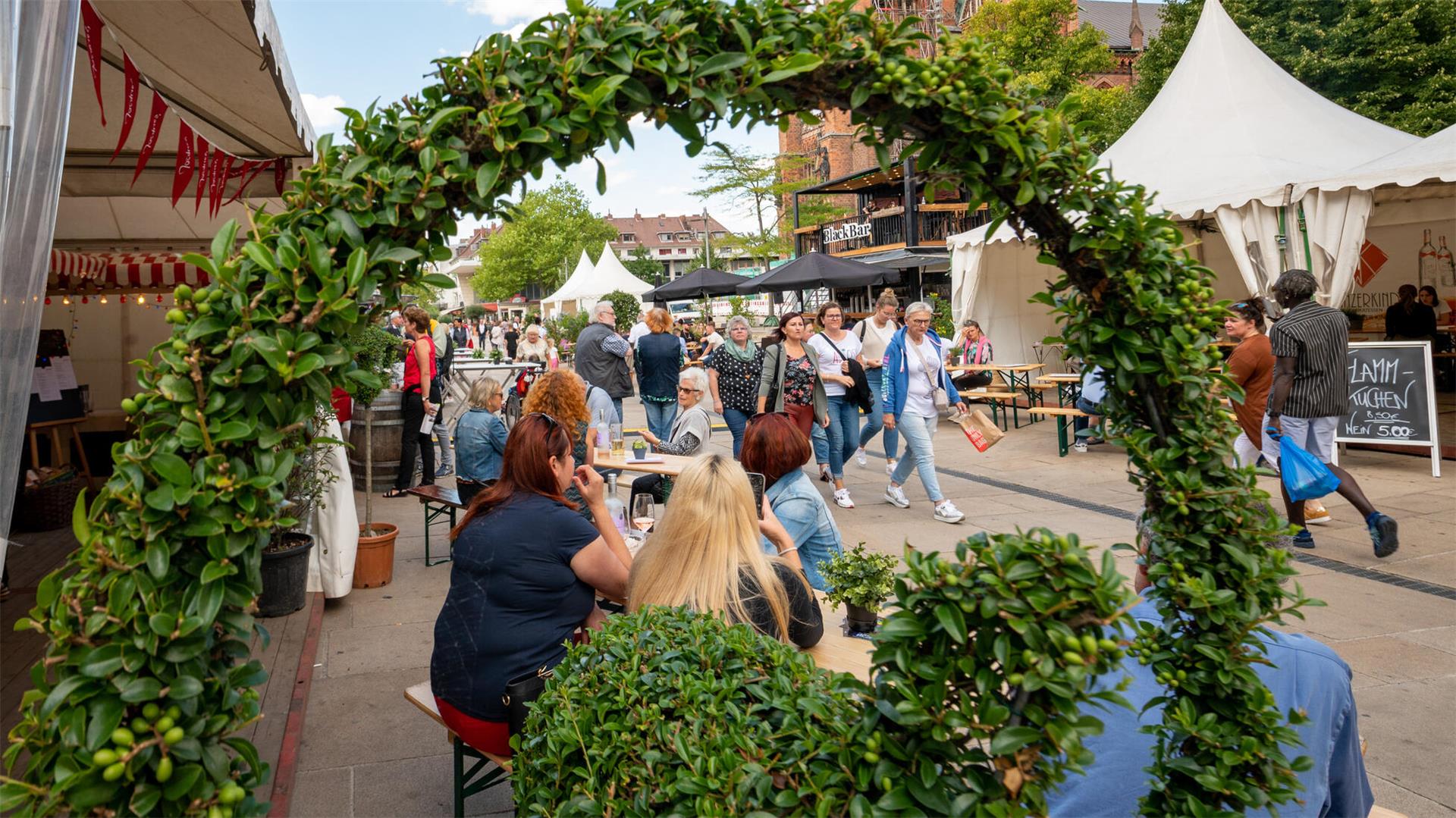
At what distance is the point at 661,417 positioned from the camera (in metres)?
10.2

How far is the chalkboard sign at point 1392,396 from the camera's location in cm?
862

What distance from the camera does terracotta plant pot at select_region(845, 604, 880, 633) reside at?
329cm

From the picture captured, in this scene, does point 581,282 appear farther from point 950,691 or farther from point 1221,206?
point 950,691

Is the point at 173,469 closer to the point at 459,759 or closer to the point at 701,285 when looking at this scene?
the point at 459,759

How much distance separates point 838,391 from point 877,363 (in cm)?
139

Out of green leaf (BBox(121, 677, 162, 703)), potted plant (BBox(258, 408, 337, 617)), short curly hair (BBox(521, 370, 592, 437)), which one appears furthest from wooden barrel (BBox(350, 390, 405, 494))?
green leaf (BBox(121, 677, 162, 703))

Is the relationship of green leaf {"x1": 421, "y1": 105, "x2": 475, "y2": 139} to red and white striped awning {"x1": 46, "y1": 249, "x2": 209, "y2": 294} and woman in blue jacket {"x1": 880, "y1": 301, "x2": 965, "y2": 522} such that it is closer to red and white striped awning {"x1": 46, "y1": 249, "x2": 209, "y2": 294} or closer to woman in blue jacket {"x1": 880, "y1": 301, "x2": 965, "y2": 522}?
woman in blue jacket {"x1": 880, "y1": 301, "x2": 965, "y2": 522}

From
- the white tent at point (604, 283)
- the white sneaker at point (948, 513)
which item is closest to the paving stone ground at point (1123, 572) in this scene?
the white sneaker at point (948, 513)

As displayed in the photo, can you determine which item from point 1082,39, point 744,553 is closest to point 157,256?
point 744,553

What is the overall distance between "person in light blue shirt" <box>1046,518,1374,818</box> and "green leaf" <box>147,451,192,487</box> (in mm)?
1968

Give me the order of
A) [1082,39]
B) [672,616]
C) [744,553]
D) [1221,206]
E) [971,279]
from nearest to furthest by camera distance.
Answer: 1. [672,616]
2. [744,553]
3. [1221,206]
4. [971,279]
5. [1082,39]

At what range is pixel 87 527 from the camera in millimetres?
1517

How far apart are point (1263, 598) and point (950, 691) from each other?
95 cm

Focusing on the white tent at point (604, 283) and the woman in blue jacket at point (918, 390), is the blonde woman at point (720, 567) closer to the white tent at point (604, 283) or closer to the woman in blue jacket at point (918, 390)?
the woman in blue jacket at point (918, 390)
